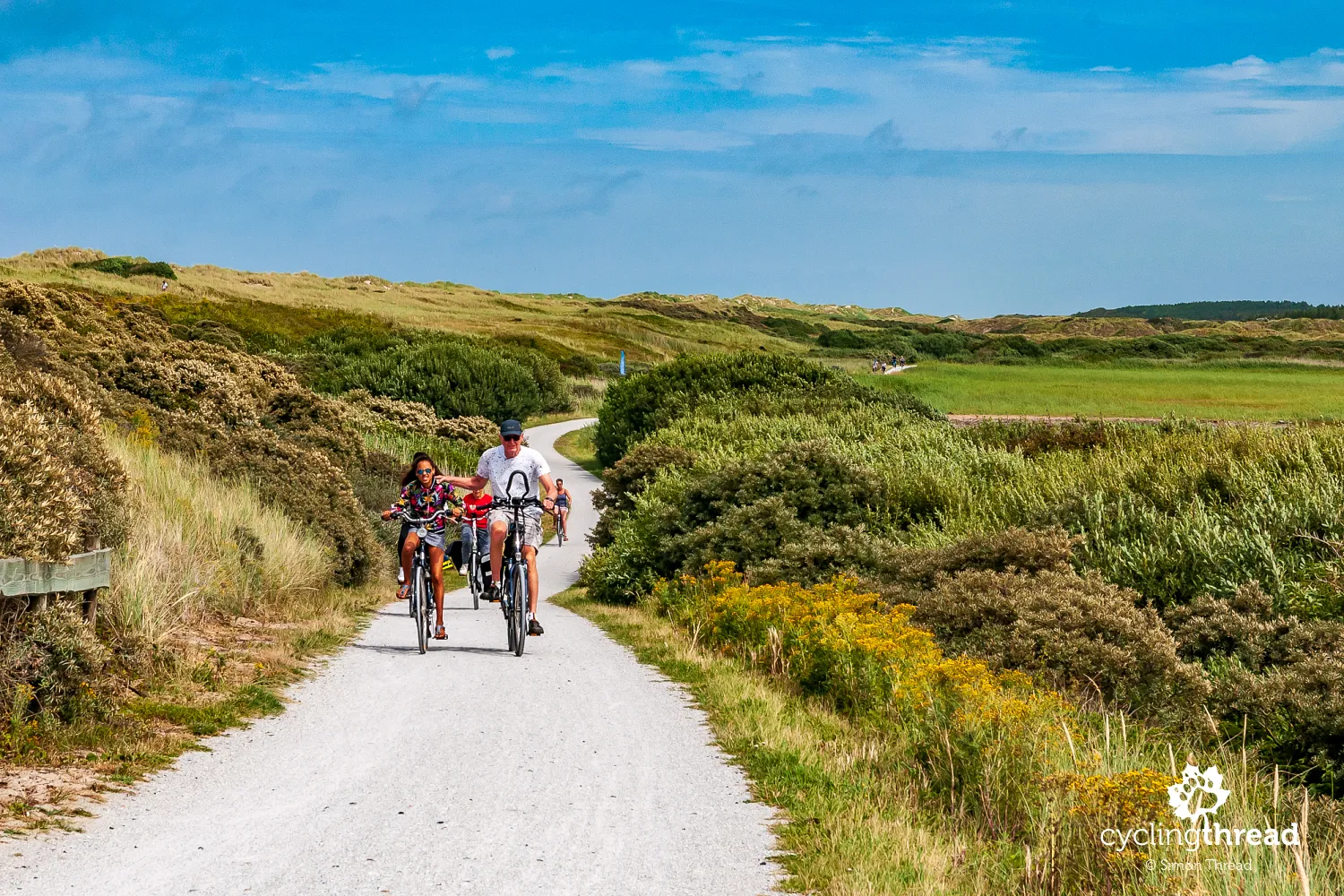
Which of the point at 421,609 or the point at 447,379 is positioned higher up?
the point at 447,379

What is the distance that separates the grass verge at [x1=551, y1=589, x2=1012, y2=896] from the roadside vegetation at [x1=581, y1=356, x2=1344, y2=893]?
4.3 inches

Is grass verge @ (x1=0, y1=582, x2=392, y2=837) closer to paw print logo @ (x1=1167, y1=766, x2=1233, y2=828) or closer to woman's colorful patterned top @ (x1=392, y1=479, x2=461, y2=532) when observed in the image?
woman's colorful patterned top @ (x1=392, y1=479, x2=461, y2=532)

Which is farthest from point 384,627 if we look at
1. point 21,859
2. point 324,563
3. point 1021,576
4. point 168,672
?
point 21,859

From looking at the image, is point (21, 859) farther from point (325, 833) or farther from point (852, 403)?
point (852, 403)

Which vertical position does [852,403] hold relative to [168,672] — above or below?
above

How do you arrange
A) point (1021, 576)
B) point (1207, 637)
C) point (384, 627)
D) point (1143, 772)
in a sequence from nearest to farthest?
point (1143, 772), point (1207, 637), point (1021, 576), point (384, 627)

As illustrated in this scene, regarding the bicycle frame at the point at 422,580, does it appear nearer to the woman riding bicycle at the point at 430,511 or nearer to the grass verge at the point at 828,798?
the woman riding bicycle at the point at 430,511

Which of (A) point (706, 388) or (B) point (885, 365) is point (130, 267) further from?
(A) point (706, 388)

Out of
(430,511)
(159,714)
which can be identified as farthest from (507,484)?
(159,714)

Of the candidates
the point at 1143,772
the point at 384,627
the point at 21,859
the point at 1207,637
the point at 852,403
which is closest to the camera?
the point at 21,859

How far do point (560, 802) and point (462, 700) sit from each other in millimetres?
3015

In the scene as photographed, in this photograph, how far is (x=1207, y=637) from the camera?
37.0ft

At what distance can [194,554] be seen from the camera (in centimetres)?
1205

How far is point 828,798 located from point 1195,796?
74.2 inches
